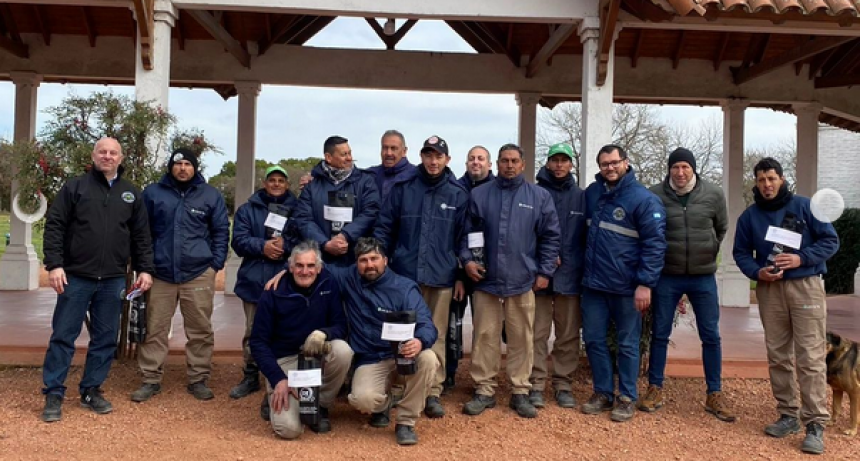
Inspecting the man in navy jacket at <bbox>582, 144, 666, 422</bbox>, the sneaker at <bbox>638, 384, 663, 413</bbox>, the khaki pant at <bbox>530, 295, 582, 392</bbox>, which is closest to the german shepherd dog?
the sneaker at <bbox>638, 384, 663, 413</bbox>

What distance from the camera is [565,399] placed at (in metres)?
5.34

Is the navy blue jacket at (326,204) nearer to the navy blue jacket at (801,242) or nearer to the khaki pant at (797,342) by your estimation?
the navy blue jacket at (801,242)

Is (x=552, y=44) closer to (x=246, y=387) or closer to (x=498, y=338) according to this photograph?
(x=498, y=338)

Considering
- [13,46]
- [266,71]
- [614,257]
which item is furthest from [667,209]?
[13,46]

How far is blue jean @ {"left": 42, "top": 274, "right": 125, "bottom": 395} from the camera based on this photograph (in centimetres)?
480

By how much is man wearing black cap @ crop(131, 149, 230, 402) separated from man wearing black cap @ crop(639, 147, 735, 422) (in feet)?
11.6

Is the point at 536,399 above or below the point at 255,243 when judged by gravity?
below

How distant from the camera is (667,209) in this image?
16.8ft

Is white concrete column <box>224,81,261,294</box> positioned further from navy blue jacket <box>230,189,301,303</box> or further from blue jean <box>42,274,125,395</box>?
blue jean <box>42,274,125,395</box>

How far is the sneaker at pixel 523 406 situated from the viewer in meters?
5.03

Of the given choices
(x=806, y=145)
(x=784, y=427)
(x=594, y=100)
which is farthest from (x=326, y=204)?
(x=806, y=145)

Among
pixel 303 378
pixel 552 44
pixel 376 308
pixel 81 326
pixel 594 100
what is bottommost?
pixel 303 378

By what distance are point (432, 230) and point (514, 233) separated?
2.03ft

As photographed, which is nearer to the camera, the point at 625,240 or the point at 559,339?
the point at 625,240
